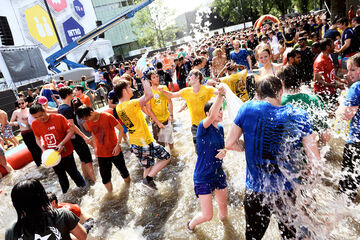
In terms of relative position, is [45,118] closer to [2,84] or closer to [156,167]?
[156,167]

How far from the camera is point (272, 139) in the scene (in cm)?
199

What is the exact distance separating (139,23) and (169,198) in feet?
160

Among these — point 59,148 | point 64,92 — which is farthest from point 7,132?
point 59,148

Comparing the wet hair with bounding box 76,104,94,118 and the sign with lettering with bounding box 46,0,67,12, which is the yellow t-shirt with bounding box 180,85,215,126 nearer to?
the wet hair with bounding box 76,104,94,118

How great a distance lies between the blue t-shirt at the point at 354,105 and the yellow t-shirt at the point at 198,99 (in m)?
2.11

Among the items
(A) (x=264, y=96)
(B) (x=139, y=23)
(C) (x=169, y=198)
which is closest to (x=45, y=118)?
(C) (x=169, y=198)

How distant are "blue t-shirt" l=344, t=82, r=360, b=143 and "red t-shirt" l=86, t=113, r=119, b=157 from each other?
3479 mm

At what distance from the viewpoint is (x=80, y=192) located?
16.5 ft

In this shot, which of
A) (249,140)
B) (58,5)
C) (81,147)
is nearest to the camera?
(249,140)

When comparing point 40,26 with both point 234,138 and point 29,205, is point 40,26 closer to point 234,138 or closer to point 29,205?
point 29,205

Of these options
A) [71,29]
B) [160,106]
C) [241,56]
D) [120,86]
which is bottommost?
[160,106]

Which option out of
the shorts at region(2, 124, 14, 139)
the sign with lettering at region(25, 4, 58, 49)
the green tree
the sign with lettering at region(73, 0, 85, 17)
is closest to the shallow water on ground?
the shorts at region(2, 124, 14, 139)

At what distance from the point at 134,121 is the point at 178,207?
163 cm

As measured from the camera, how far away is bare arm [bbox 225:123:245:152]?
218cm
